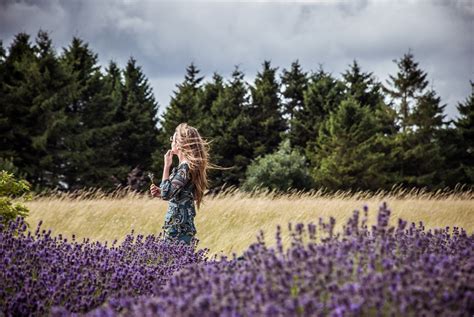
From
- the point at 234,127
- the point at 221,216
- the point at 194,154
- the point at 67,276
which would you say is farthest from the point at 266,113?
the point at 67,276

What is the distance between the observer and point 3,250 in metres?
3.49

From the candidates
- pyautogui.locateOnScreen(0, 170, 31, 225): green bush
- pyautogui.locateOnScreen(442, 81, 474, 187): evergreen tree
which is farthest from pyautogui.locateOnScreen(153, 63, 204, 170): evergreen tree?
pyautogui.locateOnScreen(0, 170, 31, 225): green bush

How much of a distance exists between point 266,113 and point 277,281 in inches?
1254

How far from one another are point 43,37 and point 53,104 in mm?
5040

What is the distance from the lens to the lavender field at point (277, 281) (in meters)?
1.99

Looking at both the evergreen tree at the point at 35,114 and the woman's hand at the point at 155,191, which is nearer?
the woman's hand at the point at 155,191

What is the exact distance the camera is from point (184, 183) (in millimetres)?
5480

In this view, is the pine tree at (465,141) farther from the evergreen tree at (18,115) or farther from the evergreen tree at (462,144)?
the evergreen tree at (18,115)

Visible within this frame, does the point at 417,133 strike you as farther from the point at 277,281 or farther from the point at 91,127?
the point at 277,281

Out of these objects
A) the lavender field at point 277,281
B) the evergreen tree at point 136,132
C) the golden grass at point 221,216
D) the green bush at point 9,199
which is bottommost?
the golden grass at point 221,216

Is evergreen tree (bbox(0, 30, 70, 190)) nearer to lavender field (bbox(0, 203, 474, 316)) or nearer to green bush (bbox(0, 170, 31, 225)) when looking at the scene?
green bush (bbox(0, 170, 31, 225))

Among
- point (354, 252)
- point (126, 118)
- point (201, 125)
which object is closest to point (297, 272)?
point (354, 252)

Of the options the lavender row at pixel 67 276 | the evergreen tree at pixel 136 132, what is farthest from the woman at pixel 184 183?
the evergreen tree at pixel 136 132

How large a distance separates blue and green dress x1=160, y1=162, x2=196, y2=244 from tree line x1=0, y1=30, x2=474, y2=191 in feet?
57.2
